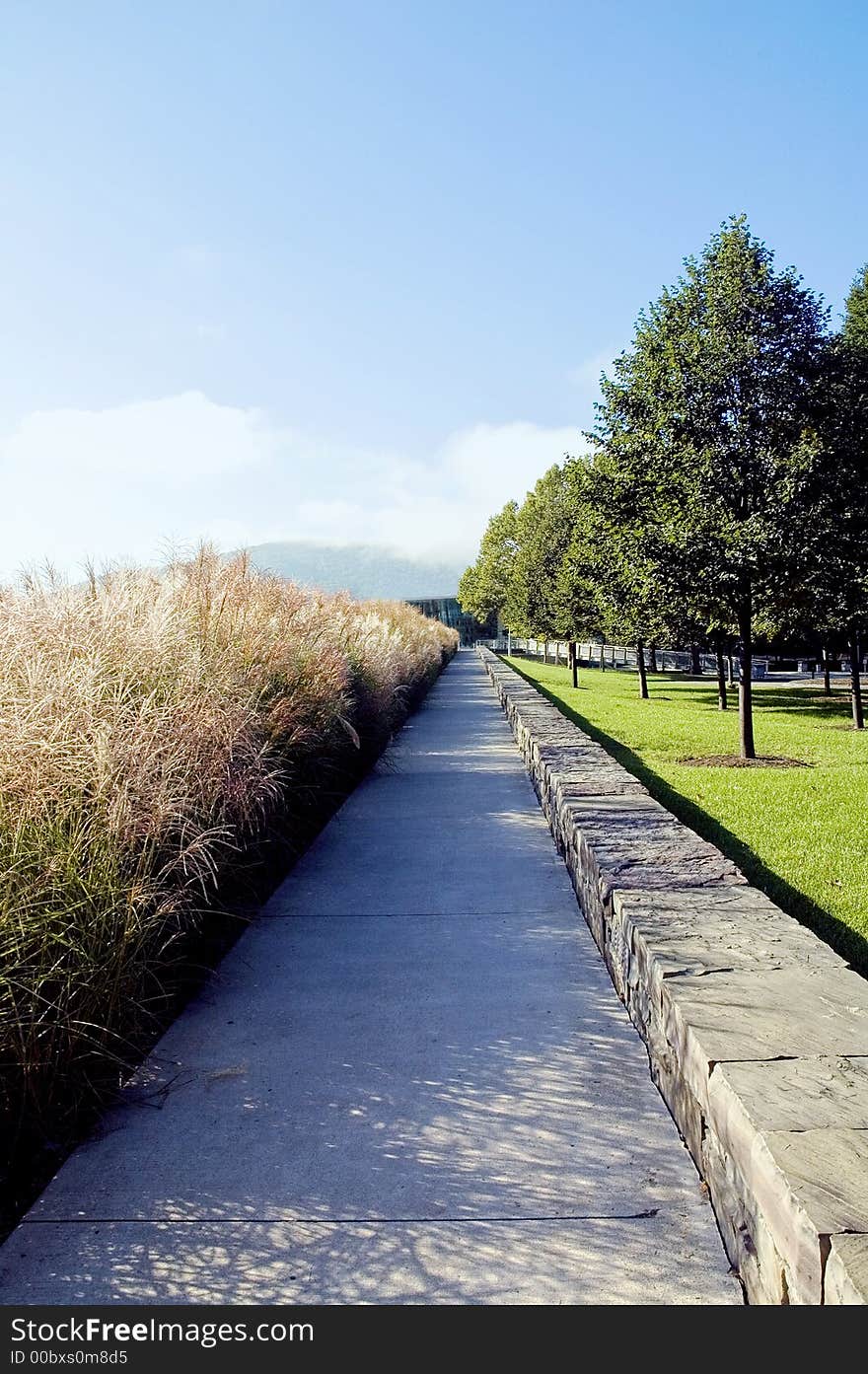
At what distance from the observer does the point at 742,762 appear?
10.6m

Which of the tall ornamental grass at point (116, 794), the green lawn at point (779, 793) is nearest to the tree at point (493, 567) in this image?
the green lawn at point (779, 793)

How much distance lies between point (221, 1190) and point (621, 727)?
12.4m

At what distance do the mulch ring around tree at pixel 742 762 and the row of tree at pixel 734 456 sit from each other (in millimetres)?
213

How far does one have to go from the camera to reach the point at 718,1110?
2.33m

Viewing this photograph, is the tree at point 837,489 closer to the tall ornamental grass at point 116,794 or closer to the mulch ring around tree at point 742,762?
the mulch ring around tree at point 742,762

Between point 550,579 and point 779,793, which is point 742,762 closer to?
point 779,793

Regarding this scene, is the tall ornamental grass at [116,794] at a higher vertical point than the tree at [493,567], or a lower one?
lower

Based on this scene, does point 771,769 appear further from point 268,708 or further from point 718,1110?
point 718,1110

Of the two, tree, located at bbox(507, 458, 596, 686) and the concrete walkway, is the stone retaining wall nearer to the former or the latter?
the concrete walkway

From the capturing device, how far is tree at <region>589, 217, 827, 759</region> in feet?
33.5

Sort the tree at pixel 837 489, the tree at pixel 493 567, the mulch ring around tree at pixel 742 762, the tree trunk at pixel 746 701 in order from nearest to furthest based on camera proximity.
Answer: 1. the tree at pixel 837 489
2. the mulch ring around tree at pixel 742 762
3. the tree trunk at pixel 746 701
4. the tree at pixel 493 567

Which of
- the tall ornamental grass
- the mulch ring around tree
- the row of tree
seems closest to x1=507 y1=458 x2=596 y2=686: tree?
the row of tree

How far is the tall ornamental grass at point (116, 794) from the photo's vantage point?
2746 mm
